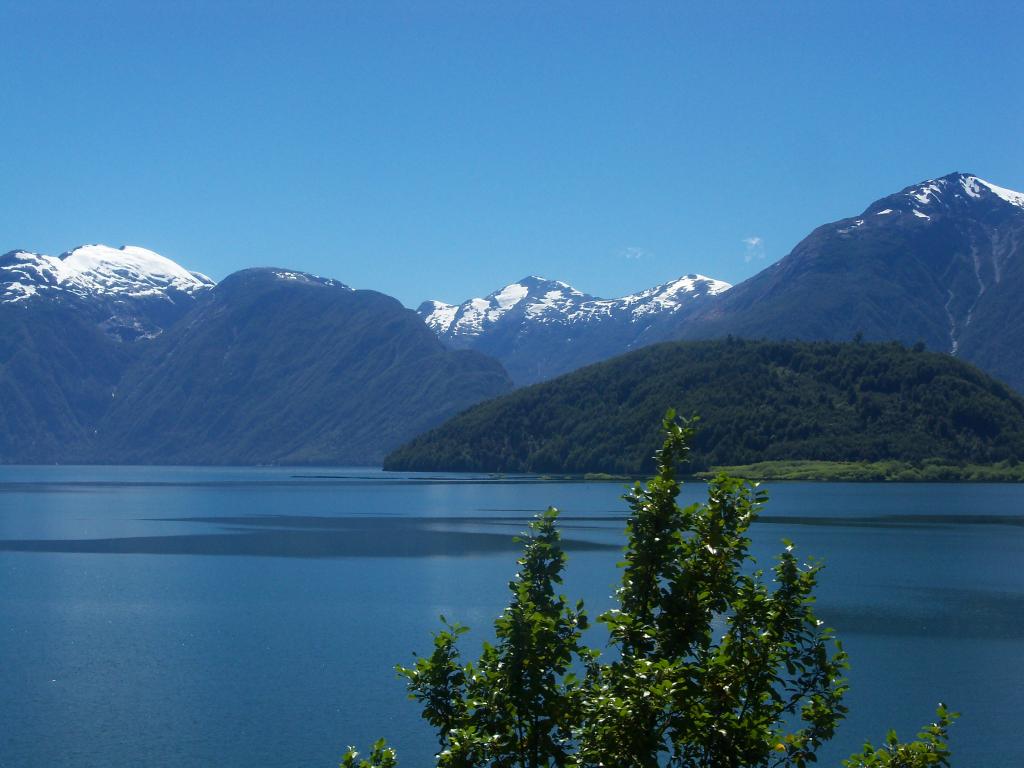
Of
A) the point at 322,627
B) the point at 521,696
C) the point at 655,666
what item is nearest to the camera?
the point at 655,666

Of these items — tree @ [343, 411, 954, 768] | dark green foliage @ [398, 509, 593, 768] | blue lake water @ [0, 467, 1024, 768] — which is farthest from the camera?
blue lake water @ [0, 467, 1024, 768]

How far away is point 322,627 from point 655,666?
56.3 m

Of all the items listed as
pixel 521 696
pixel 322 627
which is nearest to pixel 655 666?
pixel 521 696

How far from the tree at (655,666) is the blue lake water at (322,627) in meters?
25.4

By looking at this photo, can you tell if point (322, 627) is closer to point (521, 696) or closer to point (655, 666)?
point (521, 696)

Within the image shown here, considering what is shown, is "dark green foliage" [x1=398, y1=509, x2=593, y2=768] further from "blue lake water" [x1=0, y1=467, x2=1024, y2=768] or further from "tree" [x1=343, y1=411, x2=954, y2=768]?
"blue lake water" [x1=0, y1=467, x2=1024, y2=768]

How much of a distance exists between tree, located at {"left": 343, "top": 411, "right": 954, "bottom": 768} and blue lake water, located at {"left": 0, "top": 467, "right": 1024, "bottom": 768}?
999 inches

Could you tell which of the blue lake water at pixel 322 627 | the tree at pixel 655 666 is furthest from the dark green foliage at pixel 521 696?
the blue lake water at pixel 322 627

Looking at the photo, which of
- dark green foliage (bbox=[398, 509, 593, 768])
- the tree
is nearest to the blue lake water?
the tree

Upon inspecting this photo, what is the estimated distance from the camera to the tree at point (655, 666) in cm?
1697

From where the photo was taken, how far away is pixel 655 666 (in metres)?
16.4

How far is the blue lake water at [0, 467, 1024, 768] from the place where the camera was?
4594cm

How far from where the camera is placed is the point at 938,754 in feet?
59.0

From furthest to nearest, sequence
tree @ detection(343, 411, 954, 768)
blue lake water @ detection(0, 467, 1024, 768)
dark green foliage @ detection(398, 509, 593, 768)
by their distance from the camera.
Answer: blue lake water @ detection(0, 467, 1024, 768)
dark green foliage @ detection(398, 509, 593, 768)
tree @ detection(343, 411, 954, 768)
